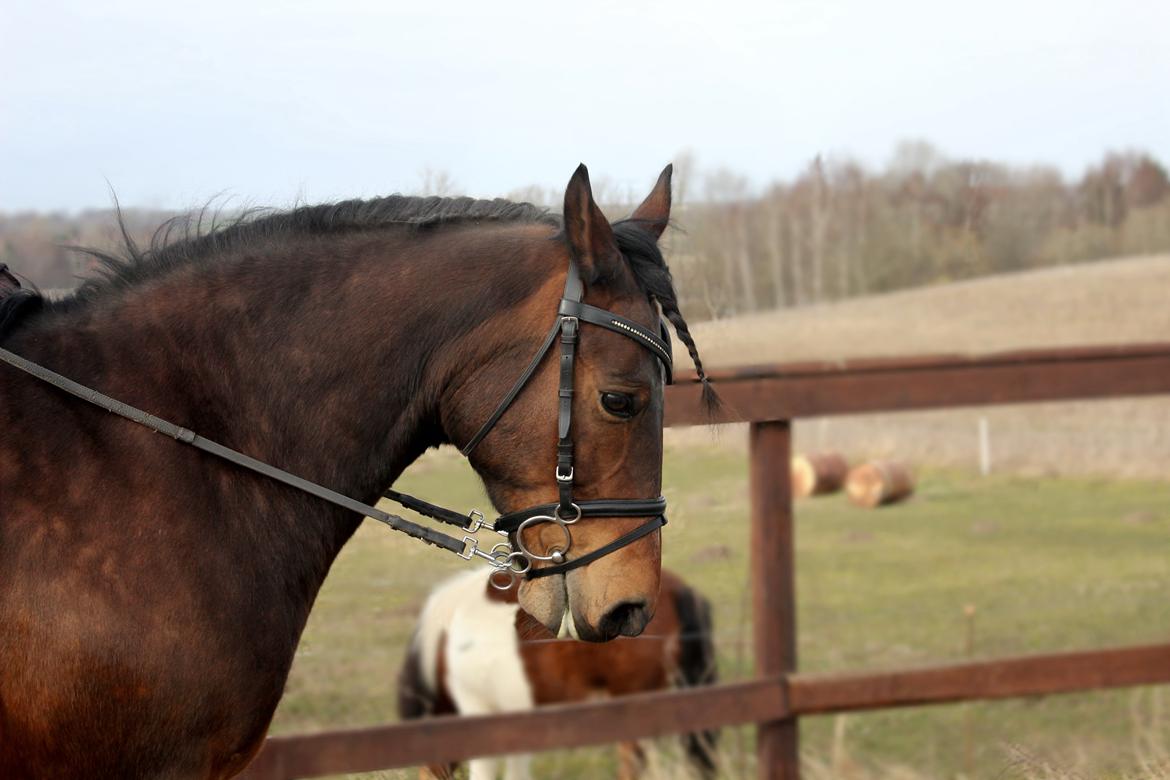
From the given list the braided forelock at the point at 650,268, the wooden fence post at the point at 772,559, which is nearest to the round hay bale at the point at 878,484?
the wooden fence post at the point at 772,559

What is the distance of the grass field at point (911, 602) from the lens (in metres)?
4.09

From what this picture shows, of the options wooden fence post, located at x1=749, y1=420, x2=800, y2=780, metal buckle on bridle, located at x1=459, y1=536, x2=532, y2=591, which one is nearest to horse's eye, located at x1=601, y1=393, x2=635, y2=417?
metal buckle on bridle, located at x1=459, y1=536, x2=532, y2=591

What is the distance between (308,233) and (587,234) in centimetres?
67

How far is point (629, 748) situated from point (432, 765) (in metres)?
1.08

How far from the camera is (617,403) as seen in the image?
7.70 feet

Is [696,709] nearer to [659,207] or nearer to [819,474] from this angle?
[659,207]

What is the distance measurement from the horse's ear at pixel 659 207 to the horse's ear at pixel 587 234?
29 cm

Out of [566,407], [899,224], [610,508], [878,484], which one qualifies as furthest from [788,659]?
[878,484]

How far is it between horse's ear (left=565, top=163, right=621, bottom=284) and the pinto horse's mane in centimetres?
10

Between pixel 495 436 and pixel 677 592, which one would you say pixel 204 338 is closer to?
pixel 495 436

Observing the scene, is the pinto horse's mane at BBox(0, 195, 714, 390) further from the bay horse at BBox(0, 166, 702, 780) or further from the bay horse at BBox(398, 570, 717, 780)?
the bay horse at BBox(398, 570, 717, 780)

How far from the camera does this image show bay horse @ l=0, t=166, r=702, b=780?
2143 mm

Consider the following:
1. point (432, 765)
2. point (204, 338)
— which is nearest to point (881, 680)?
point (432, 765)

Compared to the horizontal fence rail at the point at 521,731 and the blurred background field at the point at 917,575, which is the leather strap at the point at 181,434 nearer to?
the blurred background field at the point at 917,575
